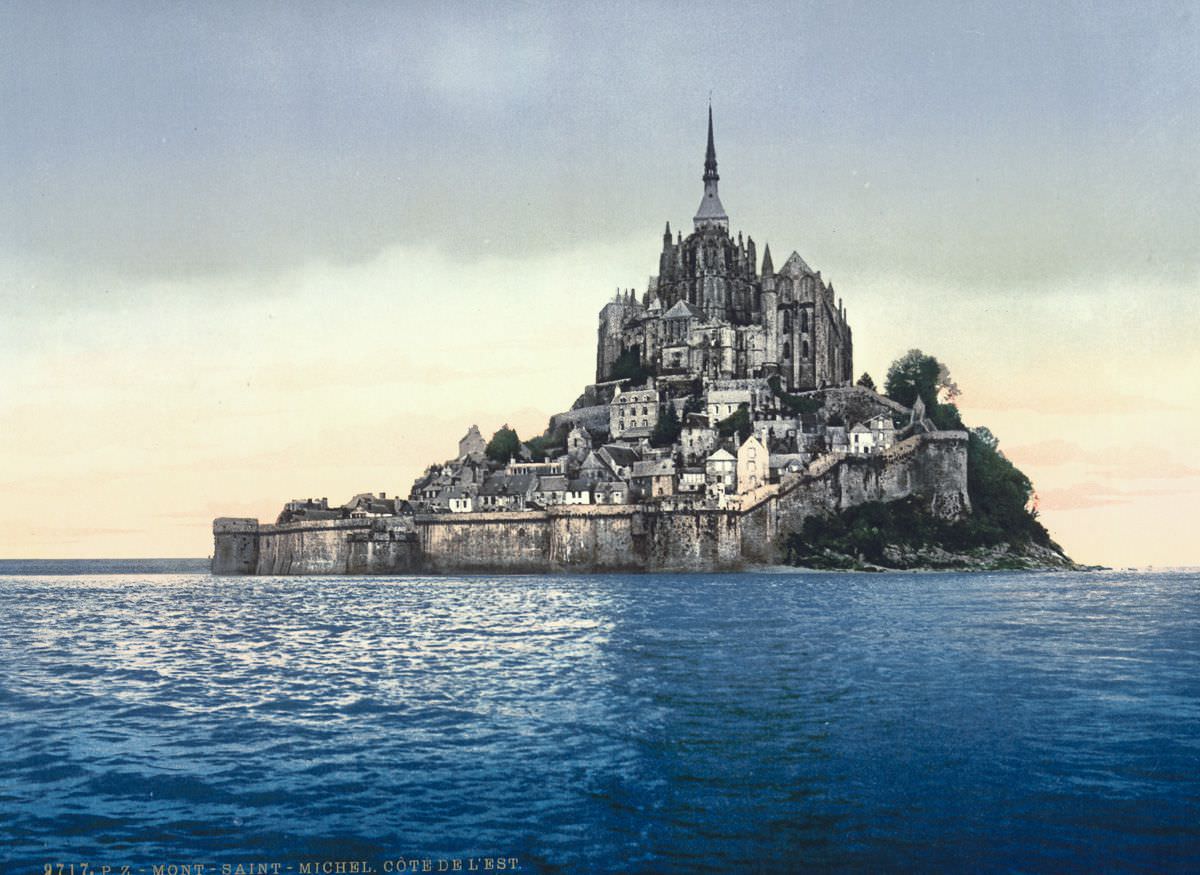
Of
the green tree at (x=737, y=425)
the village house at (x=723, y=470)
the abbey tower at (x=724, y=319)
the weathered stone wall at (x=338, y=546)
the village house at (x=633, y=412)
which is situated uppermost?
the abbey tower at (x=724, y=319)

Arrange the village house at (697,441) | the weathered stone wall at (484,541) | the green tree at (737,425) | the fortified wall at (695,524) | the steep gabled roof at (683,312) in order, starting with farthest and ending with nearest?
1. the steep gabled roof at (683,312)
2. the green tree at (737,425)
3. the village house at (697,441)
4. the weathered stone wall at (484,541)
5. the fortified wall at (695,524)

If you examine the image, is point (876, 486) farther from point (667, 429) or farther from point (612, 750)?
point (612, 750)

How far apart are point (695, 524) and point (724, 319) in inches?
1578

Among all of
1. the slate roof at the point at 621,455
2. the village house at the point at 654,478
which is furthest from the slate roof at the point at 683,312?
the village house at the point at 654,478

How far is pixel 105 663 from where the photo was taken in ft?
123

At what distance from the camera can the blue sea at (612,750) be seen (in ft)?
51.5

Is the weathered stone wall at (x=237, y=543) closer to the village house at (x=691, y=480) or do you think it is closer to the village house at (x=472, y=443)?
the village house at (x=472, y=443)

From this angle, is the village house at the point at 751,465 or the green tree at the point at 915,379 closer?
the village house at the point at 751,465

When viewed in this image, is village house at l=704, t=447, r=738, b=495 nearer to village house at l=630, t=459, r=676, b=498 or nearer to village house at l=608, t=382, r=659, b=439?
village house at l=630, t=459, r=676, b=498

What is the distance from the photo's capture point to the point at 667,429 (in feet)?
416

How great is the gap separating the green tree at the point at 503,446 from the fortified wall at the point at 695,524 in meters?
23.2

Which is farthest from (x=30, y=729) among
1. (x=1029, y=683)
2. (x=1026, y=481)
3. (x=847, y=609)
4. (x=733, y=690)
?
(x=1026, y=481)

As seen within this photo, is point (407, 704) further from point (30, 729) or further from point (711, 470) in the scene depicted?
point (711, 470)

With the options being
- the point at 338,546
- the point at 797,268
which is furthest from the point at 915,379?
the point at 338,546
